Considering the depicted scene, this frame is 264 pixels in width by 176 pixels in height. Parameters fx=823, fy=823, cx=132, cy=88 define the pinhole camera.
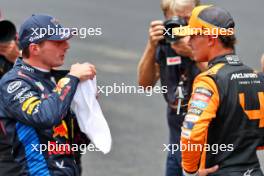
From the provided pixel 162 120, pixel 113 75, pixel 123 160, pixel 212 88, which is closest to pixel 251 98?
pixel 212 88

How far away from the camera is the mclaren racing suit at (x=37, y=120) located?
5.14m

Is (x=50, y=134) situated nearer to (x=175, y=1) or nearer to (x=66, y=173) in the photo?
(x=66, y=173)

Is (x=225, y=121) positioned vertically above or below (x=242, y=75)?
below

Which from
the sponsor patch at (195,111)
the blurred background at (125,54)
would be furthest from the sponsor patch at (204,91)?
the blurred background at (125,54)

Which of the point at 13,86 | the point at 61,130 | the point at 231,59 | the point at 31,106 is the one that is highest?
the point at 231,59

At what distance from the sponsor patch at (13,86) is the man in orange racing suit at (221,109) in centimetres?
108

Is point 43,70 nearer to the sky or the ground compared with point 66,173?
nearer to the sky

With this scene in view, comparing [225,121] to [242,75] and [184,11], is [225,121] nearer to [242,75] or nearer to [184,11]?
[242,75]

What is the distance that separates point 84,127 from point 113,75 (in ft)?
16.4

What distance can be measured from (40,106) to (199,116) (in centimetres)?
100

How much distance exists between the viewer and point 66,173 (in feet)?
17.4

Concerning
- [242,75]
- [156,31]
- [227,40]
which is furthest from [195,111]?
[156,31]

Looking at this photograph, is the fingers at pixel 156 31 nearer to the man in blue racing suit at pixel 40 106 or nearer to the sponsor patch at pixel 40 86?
the man in blue racing suit at pixel 40 106

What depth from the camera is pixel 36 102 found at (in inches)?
204
